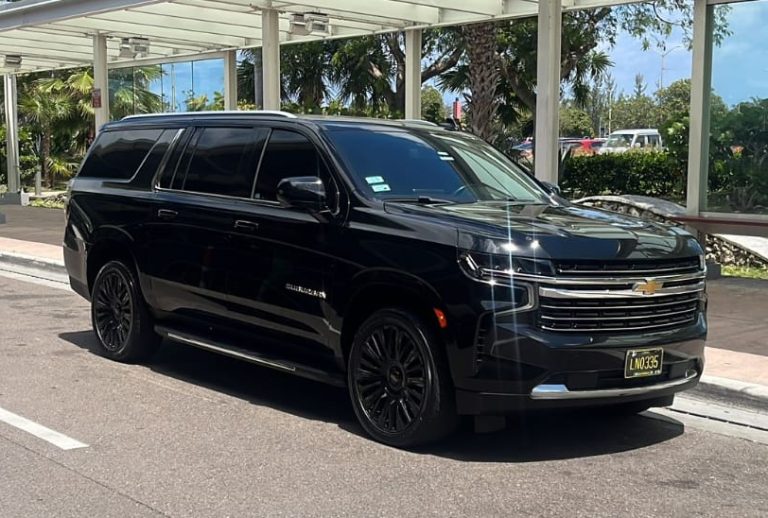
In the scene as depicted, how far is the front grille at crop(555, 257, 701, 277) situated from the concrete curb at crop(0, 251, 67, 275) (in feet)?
33.4

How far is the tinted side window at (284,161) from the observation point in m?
6.53

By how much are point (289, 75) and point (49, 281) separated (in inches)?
824

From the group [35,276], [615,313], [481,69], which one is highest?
[481,69]

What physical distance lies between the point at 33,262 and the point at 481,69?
487 inches

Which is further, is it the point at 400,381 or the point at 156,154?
the point at 156,154

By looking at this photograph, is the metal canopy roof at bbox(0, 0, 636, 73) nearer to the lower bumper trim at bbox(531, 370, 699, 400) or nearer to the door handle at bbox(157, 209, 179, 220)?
the door handle at bbox(157, 209, 179, 220)

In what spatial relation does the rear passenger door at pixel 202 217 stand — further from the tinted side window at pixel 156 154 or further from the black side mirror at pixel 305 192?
the black side mirror at pixel 305 192

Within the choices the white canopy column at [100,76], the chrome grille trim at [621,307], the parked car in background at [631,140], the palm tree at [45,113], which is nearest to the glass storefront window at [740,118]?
the chrome grille trim at [621,307]

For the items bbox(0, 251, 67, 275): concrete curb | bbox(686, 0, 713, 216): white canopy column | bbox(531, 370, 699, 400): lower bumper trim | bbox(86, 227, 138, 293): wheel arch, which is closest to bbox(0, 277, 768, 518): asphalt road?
bbox(531, 370, 699, 400): lower bumper trim

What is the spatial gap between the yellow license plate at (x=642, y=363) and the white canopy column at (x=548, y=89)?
25.2 feet

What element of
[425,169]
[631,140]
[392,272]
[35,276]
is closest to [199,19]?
[35,276]

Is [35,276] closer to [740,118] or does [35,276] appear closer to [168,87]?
[740,118]

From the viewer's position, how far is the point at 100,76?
20.9 m

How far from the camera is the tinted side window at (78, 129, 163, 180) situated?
8.07m
